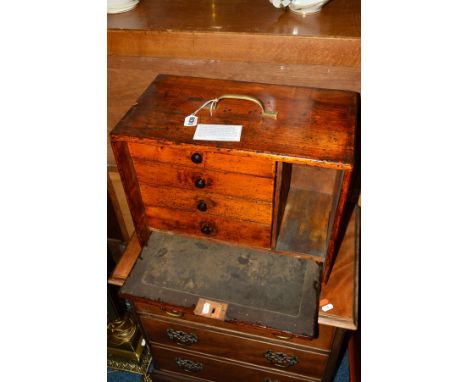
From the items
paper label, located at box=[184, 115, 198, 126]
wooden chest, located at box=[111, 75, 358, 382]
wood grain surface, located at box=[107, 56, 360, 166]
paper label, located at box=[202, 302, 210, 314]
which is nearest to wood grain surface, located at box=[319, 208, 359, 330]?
wooden chest, located at box=[111, 75, 358, 382]

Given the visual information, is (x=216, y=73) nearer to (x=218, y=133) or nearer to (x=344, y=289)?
(x=218, y=133)

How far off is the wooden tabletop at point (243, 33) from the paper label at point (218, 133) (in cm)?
40

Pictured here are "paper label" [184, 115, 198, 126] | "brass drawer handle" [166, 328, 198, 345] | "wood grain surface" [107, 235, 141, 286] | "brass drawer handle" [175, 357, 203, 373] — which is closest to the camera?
"paper label" [184, 115, 198, 126]

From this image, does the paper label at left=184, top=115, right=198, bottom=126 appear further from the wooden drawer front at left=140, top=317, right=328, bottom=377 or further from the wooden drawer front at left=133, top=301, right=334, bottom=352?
the wooden drawer front at left=140, top=317, right=328, bottom=377

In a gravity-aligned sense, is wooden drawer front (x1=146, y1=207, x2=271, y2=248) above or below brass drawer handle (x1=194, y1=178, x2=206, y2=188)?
below

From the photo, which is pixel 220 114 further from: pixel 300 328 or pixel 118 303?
pixel 118 303

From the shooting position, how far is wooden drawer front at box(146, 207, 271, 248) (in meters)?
1.20

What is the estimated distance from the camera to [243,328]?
128cm

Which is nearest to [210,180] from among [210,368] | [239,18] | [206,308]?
[206,308]

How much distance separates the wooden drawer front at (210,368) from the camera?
1.45 metres

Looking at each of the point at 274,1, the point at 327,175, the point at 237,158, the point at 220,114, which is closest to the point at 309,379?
the point at 327,175

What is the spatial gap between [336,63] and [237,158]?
0.54m

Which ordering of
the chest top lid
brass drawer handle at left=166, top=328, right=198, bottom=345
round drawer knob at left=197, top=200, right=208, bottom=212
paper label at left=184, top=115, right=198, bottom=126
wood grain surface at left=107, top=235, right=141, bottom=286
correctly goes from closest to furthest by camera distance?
1. the chest top lid
2. paper label at left=184, top=115, right=198, bottom=126
3. round drawer knob at left=197, top=200, right=208, bottom=212
4. wood grain surface at left=107, top=235, right=141, bottom=286
5. brass drawer handle at left=166, top=328, right=198, bottom=345

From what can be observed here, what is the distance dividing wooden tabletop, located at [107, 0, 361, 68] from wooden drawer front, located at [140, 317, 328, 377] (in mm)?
1039
